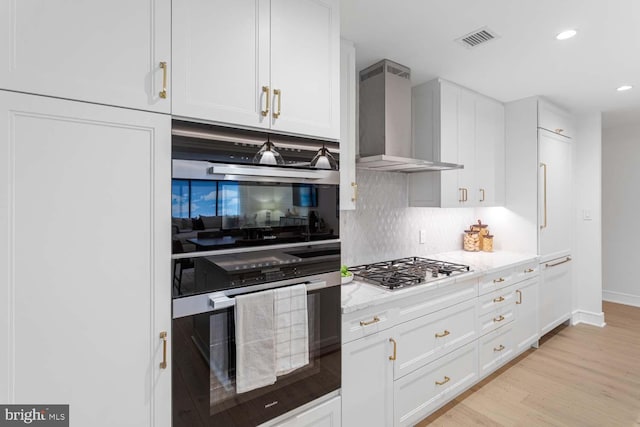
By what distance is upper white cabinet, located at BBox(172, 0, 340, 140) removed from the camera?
1174mm

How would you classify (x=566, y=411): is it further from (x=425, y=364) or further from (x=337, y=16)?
(x=337, y=16)

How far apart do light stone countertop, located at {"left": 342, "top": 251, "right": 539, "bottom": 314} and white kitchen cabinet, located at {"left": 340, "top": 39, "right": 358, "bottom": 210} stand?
20.9 inches

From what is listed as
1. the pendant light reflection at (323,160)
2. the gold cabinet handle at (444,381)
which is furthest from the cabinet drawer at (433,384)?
the pendant light reflection at (323,160)

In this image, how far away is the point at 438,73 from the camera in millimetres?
2598

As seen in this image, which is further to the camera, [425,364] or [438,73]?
[438,73]

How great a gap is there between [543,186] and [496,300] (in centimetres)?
144

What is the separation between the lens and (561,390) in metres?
2.50
